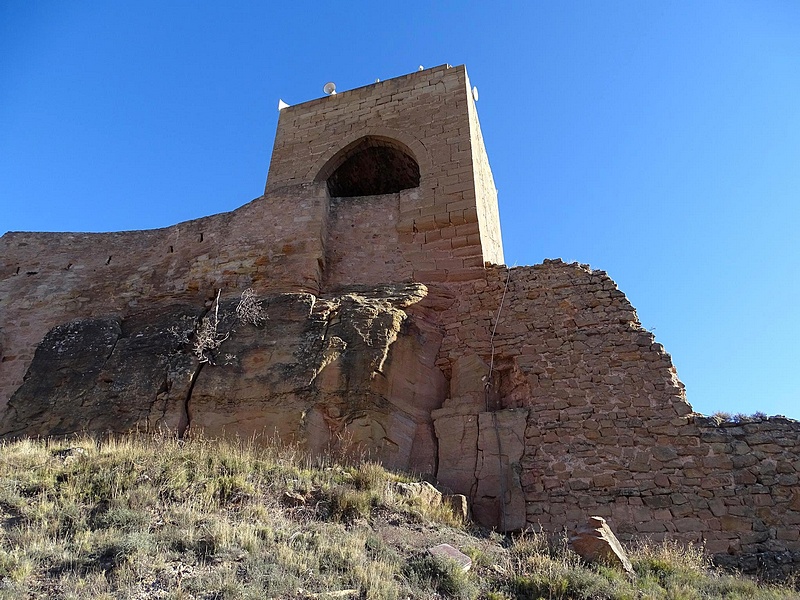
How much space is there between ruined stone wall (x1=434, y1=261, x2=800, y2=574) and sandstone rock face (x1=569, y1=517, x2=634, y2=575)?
111 centimetres

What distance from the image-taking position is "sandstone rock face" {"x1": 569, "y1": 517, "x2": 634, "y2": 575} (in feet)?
16.1

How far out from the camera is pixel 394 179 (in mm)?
12500

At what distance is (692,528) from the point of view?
607cm

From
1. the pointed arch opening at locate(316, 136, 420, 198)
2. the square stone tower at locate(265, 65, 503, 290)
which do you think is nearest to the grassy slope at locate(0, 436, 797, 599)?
the square stone tower at locate(265, 65, 503, 290)

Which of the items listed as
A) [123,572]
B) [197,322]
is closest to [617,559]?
[123,572]

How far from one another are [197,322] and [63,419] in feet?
7.02

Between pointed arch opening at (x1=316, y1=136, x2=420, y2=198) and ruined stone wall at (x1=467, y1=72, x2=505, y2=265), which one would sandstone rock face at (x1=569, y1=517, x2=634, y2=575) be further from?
pointed arch opening at (x1=316, y1=136, x2=420, y2=198)

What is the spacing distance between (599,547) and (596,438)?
1960 millimetres

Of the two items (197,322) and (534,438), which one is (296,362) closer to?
(197,322)

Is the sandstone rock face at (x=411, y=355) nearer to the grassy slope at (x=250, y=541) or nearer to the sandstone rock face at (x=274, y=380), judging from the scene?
the sandstone rock face at (x=274, y=380)

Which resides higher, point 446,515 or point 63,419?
point 63,419

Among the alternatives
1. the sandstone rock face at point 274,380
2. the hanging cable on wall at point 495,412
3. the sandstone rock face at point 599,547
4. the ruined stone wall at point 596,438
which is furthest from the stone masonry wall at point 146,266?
the sandstone rock face at point 599,547

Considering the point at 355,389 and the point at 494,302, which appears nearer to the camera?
the point at 355,389

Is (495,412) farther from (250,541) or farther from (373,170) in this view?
(373,170)
